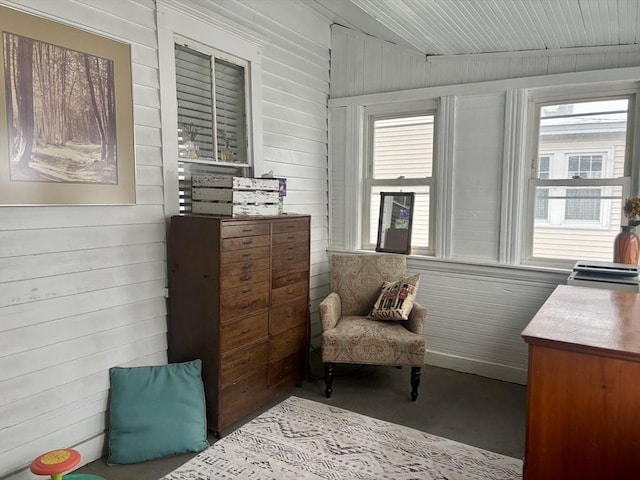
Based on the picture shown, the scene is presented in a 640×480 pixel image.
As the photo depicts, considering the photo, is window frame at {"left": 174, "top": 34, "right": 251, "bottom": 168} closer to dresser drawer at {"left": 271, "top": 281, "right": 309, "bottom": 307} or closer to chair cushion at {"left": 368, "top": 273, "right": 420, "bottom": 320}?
dresser drawer at {"left": 271, "top": 281, "right": 309, "bottom": 307}

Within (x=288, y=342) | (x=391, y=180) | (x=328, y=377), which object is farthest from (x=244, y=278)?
(x=391, y=180)

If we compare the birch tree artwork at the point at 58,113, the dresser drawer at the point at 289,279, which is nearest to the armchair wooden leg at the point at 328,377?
the dresser drawer at the point at 289,279

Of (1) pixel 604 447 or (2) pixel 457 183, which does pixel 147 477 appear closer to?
(1) pixel 604 447

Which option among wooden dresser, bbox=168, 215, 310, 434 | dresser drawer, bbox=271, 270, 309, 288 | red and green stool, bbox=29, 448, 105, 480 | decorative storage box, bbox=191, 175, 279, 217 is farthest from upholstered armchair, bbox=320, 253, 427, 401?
red and green stool, bbox=29, 448, 105, 480

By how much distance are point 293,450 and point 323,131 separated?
8.86 feet

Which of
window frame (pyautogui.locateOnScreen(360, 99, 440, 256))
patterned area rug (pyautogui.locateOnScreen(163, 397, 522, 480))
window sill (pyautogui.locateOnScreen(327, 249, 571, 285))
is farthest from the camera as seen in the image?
window frame (pyautogui.locateOnScreen(360, 99, 440, 256))

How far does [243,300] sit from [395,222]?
173cm

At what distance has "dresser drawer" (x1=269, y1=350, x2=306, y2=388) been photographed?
3.08 metres

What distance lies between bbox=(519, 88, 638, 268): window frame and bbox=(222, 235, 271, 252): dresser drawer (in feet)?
6.36

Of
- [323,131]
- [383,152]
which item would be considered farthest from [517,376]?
[323,131]

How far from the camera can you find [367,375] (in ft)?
11.6

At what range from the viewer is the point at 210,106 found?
3.01 m

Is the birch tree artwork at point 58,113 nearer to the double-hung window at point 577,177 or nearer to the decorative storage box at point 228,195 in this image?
the decorative storage box at point 228,195

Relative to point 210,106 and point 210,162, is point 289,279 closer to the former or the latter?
point 210,162
